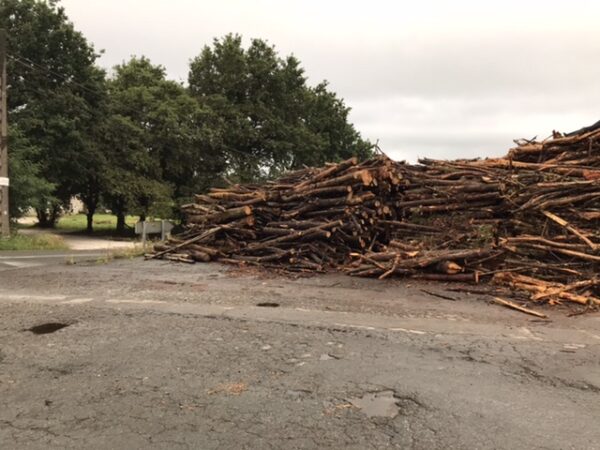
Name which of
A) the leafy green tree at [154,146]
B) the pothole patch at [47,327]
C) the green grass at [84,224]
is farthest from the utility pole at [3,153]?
the green grass at [84,224]

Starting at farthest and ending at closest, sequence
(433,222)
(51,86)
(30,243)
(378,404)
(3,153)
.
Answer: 1. (51,86)
2. (30,243)
3. (3,153)
4. (433,222)
5. (378,404)

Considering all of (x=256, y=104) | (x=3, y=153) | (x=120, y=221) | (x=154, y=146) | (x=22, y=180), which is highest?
(x=256, y=104)

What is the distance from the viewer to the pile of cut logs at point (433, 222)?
8.89 m

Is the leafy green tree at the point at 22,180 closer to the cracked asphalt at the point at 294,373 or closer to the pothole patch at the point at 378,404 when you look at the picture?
the cracked asphalt at the point at 294,373

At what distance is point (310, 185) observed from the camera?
40.6ft

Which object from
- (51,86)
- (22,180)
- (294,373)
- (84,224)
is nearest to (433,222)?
(294,373)

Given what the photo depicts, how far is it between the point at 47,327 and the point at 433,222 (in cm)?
775

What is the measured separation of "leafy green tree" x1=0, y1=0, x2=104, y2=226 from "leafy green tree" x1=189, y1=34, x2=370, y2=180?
951 centimetres

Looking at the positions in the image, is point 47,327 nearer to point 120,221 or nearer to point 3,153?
point 3,153

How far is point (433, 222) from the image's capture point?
11.4 meters

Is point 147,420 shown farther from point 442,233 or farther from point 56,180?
point 56,180

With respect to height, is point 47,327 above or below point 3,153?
below

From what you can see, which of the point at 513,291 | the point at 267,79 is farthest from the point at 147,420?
the point at 267,79

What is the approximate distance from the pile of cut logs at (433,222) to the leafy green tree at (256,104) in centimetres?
2519
